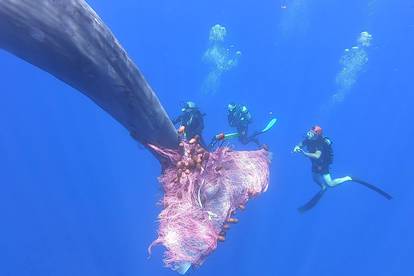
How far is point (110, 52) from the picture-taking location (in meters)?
3.91

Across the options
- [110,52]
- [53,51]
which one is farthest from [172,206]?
[53,51]

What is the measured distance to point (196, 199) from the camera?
562 centimetres

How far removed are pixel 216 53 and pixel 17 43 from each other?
52.8 m

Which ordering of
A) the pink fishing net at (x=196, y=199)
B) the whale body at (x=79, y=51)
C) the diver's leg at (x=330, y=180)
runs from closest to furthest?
the whale body at (x=79, y=51) < the pink fishing net at (x=196, y=199) < the diver's leg at (x=330, y=180)

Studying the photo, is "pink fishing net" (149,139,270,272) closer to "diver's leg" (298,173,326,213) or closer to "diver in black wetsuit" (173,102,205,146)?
"diver in black wetsuit" (173,102,205,146)

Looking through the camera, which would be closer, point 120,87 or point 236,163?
point 120,87

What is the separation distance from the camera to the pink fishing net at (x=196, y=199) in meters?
5.22

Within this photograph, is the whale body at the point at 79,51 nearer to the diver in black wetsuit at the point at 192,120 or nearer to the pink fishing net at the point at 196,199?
the pink fishing net at the point at 196,199

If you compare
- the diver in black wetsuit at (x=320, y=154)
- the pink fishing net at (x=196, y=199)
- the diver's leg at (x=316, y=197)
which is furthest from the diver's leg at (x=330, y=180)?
the pink fishing net at (x=196, y=199)

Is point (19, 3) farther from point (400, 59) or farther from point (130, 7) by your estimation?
point (400, 59)

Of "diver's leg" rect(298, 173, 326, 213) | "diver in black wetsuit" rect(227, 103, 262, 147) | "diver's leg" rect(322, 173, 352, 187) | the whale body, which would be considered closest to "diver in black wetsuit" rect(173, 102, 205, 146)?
"diver in black wetsuit" rect(227, 103, 262, 147)

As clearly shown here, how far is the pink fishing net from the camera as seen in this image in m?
5.22

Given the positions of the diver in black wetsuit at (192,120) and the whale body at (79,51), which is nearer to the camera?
the whale body at (79,51)

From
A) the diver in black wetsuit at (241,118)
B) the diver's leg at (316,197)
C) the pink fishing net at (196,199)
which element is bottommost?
the pink fishing net at (196,199)
